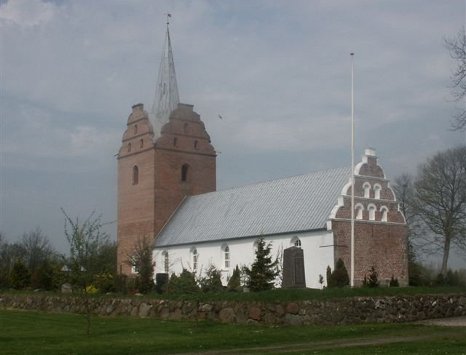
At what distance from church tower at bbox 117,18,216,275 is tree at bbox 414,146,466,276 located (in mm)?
15173

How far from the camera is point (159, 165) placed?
49.7 meters

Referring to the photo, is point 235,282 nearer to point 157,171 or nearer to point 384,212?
point 384,212

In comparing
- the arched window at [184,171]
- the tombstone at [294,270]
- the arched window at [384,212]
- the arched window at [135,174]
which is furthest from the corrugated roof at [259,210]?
the tombstone at [294,270]

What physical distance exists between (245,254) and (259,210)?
2.91 meters

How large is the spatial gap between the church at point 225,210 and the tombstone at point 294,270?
0.37 meters

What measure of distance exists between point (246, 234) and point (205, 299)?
16.1 meters

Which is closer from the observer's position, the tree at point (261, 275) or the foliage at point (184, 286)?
the foliage at point (184, 286)

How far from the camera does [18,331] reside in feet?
70.4

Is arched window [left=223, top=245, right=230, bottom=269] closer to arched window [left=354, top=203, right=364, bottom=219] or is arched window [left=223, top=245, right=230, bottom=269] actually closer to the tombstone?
arched window [left=354, top=203, right=364, bottom=219]

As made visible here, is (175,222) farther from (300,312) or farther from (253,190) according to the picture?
(300,312)

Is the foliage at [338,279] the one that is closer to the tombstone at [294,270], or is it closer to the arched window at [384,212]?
the tombstone at [294,270]

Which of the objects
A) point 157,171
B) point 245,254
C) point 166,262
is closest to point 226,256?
point 245,254

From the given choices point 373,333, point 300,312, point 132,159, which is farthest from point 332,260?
point 132,159

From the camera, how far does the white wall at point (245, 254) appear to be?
36.3m
